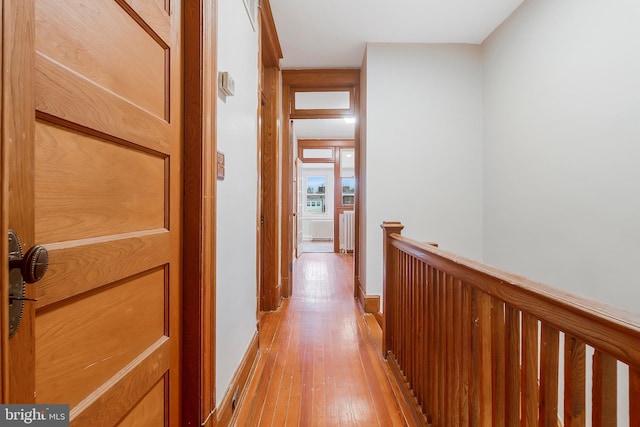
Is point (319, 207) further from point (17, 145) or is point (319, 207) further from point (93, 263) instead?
point (17, 145)

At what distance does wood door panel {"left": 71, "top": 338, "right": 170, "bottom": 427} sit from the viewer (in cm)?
73

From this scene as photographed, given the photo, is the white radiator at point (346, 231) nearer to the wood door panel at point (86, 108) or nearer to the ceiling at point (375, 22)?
the ceiling at point (375, 22)

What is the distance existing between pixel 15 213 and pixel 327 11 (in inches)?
113

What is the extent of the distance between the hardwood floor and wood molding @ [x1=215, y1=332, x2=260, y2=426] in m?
0.05

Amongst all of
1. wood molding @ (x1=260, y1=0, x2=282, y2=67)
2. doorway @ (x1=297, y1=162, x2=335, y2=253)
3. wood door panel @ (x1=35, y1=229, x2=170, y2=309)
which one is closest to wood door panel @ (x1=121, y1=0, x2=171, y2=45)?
wood door panel @ (x1=35, y1=229, x2=170, y2=309)

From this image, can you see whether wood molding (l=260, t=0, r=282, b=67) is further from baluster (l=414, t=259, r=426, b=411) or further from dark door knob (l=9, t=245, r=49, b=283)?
Answer: dark door knob (l=9, t=245, r=49, b=283)

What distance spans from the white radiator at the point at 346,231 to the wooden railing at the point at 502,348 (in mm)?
5333

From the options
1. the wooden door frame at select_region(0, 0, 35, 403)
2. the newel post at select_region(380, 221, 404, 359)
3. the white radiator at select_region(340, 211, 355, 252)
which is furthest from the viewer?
the white radiator at select_region(340, 211, 355, 252)

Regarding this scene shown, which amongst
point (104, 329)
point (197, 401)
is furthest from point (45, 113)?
point (197, 401)

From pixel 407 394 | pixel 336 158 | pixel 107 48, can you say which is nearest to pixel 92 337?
pixel 107 48

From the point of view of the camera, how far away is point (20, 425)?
0.55m

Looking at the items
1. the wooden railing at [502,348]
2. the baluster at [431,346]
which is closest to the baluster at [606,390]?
the wooden railing at [502,348]

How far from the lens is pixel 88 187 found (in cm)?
73

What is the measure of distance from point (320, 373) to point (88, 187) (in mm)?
1848
